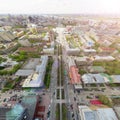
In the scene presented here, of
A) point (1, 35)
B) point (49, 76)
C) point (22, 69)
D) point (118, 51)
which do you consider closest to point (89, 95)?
point (49, 76)

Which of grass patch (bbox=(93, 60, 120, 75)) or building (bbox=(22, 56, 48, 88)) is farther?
grass patch (bbox=(93, 60, 120, 75))

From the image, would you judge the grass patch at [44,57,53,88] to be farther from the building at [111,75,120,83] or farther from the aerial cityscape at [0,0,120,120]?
the building at [111,75,120,83]

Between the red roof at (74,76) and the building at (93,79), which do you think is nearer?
the red roof at (74,76)

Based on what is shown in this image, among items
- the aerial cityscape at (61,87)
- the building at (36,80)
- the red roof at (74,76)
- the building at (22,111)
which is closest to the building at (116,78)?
the aerial cityscape at (61,87)

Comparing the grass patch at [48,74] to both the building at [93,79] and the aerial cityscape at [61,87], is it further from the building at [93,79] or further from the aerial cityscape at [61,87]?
the building at [93,79]

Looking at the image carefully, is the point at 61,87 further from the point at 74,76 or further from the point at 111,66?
the point at 111,66

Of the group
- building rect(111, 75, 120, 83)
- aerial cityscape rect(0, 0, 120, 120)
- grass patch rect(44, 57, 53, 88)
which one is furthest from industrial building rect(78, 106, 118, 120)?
grass patch rect(44, 57, 53, 88)

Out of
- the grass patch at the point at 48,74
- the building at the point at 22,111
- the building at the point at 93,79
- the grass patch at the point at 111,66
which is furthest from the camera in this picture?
the grass patch at the point at 111,66

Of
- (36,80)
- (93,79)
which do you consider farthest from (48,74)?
(93,79)

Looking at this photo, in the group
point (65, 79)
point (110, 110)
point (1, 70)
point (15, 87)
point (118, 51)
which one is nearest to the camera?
point (110, 110)

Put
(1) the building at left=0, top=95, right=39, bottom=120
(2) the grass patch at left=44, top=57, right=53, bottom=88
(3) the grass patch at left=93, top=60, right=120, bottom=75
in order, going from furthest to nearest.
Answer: (3) the grass patch at left=93, top=60, right=120, bottom=75 → (2) the grass patch at left=44, top=57, right=53, bottom=88 → (1) the building at left=0, top=95, right=39, bottom=120

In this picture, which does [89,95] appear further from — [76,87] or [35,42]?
Answer: [35,42]
